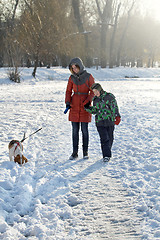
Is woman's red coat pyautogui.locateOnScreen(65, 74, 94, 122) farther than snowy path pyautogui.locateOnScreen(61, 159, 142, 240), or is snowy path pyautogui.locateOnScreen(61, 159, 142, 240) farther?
woman's red coat pyautogui.locateOnScreen(65, 74, 94, 122)

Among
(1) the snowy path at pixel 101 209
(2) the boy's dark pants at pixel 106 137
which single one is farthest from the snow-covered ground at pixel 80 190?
(2) the boy's dark pants at pixel 106 137

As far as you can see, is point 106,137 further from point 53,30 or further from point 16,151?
point 53,30

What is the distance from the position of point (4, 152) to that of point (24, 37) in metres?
18.9

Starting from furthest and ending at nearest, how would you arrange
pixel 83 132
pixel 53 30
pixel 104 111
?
pixel 53 30 < pixel 83 132 < pixel 104 111

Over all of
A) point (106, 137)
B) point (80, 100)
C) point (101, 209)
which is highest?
point (80, 100)

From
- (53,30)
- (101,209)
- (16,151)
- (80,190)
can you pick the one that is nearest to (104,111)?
(80,190)

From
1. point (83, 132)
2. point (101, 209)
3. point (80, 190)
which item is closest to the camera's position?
point (101, 209)

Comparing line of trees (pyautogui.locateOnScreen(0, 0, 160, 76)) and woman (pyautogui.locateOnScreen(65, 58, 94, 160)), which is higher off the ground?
line of trees (pyautogui.locateOnScreen(0, 0, 160, 76))

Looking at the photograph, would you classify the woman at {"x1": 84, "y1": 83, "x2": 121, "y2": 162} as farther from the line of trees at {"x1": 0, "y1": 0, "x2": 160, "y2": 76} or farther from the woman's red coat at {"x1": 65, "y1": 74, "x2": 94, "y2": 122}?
the line of trees at {"x1": 0, "y1": 0, "x2": 160, "y2": 76}

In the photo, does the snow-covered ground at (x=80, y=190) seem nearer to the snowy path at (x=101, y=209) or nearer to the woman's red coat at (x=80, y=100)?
the snowy path at (x=101, y=209)

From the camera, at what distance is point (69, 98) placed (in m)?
4.68

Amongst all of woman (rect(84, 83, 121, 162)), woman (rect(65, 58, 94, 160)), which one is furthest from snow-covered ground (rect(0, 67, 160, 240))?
woman (rect(65, 58, 94, 160))

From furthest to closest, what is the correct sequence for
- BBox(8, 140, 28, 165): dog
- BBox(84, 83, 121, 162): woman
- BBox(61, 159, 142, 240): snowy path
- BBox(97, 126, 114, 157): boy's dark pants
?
1. BBox(97, 126, 114, 157): boy's dark pants
2. BBox(84, 83, 121, 162): woman
3. BBox(8, 140, 28, 165): dog
4. BBox(61, 159, 142, 240): snowy path

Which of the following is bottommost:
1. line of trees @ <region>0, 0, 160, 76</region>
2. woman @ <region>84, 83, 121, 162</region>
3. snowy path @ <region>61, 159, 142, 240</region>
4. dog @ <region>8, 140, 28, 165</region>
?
snowy path @ <region>61, 159, 142, 240</region>
